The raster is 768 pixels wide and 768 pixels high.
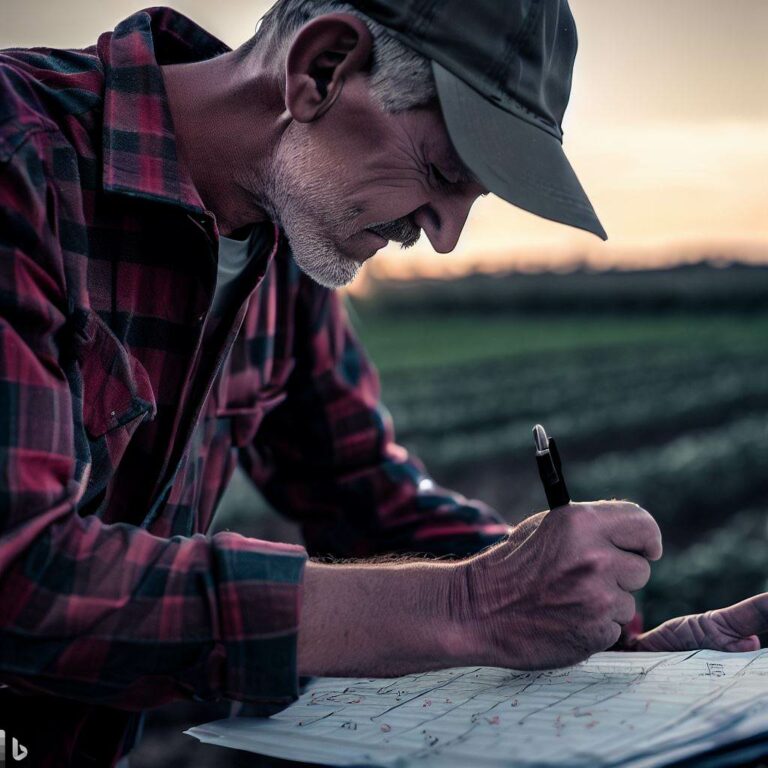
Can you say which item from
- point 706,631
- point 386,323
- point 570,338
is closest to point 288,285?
point 706,631

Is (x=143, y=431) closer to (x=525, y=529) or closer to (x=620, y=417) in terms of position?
(x=525, y=529)

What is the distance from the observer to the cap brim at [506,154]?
4.42 feet

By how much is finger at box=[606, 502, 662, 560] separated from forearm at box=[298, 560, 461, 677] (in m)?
0.24

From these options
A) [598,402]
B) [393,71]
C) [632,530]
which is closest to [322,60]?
[393,71]

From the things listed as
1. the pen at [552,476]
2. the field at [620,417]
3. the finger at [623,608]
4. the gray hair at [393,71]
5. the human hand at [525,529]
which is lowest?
the field at [620,417]

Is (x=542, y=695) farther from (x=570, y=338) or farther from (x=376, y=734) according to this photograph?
(x=570, y=338)

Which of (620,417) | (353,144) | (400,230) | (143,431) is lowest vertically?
(620,417)

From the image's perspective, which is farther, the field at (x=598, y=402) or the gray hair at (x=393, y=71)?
the field at (x=598, y=402)

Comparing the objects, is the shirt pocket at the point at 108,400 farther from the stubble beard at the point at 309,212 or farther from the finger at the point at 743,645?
the finger at the point at 743,645

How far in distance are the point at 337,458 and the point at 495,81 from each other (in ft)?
3.12

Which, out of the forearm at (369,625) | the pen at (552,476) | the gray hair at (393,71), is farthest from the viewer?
the gray hair at (393,71)

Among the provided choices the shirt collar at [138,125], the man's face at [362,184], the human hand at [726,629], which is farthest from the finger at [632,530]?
the shirt collar at [138,125]

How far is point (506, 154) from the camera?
137 centimetres

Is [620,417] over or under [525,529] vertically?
under
